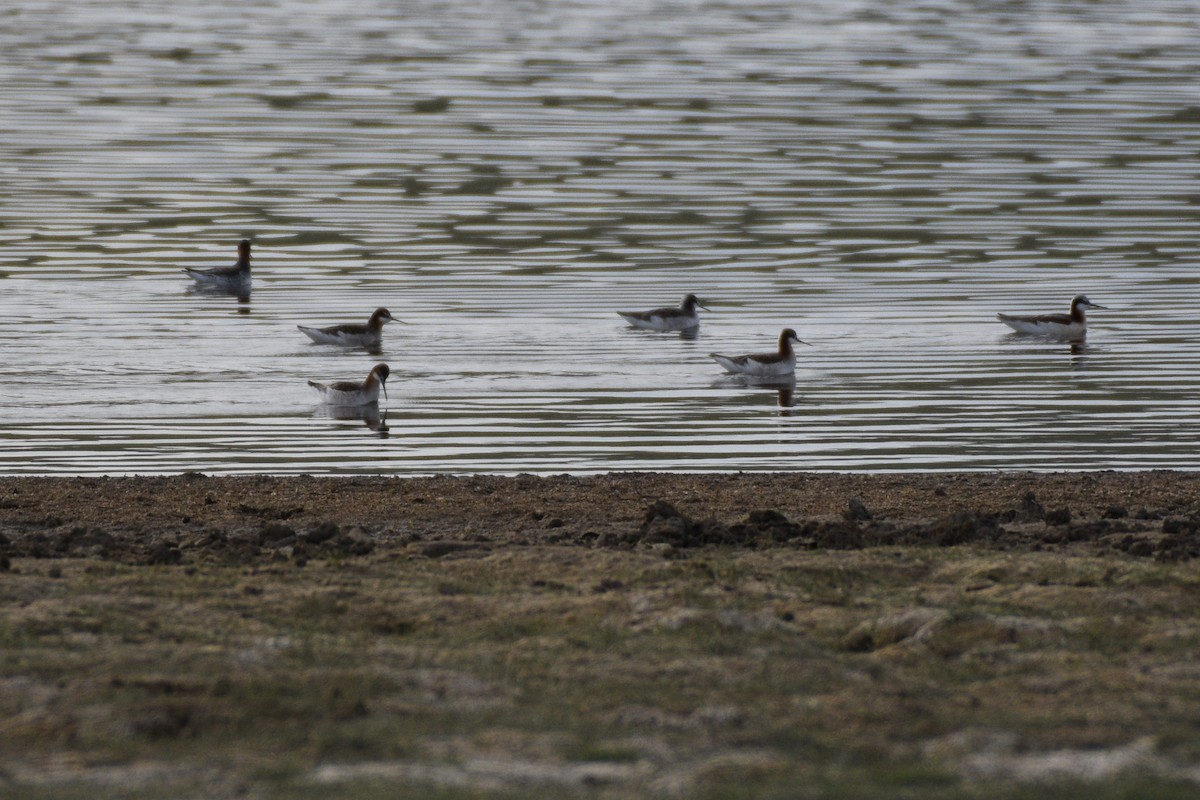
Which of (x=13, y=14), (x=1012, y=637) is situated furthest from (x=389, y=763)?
(x=13, y=14)

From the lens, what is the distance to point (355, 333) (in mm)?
23016

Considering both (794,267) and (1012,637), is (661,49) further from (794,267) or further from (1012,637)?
(1012,637)

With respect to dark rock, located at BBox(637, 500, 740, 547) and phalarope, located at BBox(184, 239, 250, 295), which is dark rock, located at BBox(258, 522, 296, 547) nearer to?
dark rock, located at BBox(637, 500, 740, 547)

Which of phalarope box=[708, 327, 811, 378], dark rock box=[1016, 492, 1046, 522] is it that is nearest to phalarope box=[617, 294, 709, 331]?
phalarope box=[708, 327, 811, 378]

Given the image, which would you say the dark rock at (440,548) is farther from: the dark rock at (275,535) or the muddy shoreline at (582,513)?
the dark rock at (275,535)

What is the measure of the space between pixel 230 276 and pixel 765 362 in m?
9.55

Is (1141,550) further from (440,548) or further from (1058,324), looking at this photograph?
(1058,324)

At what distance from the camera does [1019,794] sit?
6652 millimetres

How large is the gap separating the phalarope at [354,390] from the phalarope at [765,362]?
3789 millimetres

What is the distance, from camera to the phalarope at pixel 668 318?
23.9m

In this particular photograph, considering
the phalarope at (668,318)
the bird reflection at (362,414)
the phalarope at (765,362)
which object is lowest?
the bird reflection at (362,414)

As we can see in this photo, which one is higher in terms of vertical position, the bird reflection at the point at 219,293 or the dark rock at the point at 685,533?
the bird reflection at the point at 219,293

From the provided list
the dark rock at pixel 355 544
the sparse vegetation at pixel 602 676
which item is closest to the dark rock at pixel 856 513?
the sparse vegetation at pixel 602 676

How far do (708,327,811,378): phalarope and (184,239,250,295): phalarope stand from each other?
8.28m
